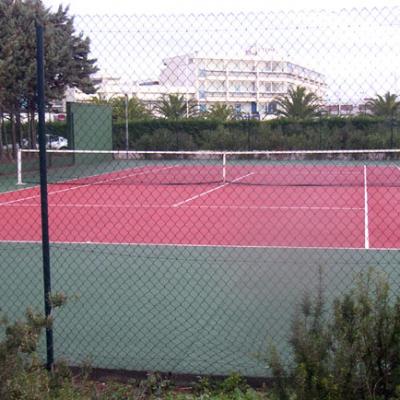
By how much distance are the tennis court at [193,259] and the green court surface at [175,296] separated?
0.05ft

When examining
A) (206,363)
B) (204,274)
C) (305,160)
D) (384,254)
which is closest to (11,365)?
(206,363)

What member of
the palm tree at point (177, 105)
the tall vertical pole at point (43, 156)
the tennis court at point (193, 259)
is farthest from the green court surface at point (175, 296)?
the palm tree at point (177, 105)

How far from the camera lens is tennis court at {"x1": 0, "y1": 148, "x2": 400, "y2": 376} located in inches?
225

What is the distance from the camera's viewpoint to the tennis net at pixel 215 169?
883 inches

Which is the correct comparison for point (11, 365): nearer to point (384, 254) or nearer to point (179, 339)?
point (179, 339)

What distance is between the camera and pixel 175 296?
7.09 m

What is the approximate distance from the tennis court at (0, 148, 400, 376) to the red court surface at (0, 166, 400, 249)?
3 centimetres

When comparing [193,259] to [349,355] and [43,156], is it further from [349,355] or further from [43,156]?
[349,355]

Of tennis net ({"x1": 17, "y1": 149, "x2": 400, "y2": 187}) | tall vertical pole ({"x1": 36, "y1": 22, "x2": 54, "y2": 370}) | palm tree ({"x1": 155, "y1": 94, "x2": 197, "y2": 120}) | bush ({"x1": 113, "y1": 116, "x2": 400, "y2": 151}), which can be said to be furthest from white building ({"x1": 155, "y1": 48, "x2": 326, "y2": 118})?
bush ({"x1": 113, "y1": 116, "x2": 400, "y2": 151})

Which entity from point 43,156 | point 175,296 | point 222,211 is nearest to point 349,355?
point 43,156

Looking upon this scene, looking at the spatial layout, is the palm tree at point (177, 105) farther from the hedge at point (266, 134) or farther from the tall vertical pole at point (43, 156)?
the hedge at point (266, 134)

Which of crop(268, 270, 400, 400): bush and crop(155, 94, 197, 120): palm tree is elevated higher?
crop(155, 94, 197, 120): palm tree

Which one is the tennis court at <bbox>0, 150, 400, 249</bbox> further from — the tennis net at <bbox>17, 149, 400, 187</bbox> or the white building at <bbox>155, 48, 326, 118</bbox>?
the white building at <bbox>155, 48, 326, 118</bbox>

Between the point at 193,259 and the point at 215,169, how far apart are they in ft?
61.1
